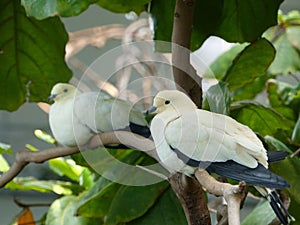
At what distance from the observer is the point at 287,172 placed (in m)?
0.60

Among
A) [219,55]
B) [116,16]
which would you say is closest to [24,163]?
[219,55]

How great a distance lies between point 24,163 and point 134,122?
11 cm

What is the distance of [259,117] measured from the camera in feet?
2.53

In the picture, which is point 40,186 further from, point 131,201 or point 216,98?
point 216,98

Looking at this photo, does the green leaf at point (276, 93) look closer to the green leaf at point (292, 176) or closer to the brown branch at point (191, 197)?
the green leaf at point (292, 176)

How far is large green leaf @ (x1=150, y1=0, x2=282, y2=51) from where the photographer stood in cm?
67

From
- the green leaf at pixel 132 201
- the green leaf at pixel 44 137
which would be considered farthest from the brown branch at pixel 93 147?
the green leaf at pixel 44 137

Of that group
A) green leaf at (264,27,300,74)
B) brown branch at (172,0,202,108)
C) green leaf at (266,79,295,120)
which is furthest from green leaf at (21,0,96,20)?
green leaf at (264,27,300,74)

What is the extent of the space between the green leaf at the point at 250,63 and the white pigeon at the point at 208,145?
1.16 ft

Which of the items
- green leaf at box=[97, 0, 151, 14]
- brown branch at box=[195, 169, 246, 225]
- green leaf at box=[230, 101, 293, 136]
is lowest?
green leaf at box=[230, 101, 293, 136]

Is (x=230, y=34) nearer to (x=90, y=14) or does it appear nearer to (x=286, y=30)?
(x=286, y=30)

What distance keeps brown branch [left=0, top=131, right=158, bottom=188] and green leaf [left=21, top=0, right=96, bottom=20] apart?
0.35 ft

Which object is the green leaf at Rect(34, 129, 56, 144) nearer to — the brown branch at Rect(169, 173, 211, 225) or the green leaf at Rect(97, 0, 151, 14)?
the green leaf at Rect(97, 0, 151, 14)

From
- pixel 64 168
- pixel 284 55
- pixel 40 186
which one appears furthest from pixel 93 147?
pixel 284 55
